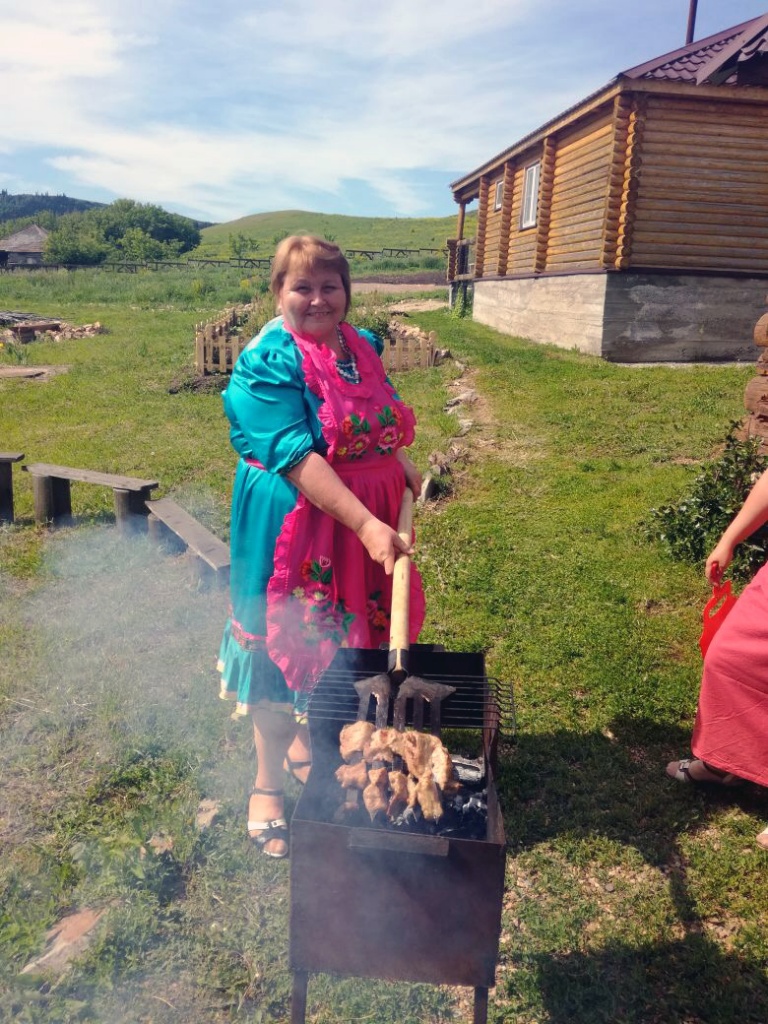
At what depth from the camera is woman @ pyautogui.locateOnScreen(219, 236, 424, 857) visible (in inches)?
98.3

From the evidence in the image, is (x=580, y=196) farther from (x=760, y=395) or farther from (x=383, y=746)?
(x=383, y=746)

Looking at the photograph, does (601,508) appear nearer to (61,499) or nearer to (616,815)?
(616,815)

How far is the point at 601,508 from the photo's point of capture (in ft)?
21.4

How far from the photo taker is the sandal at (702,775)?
3357mm

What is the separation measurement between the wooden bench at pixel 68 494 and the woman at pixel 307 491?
12.7 feet

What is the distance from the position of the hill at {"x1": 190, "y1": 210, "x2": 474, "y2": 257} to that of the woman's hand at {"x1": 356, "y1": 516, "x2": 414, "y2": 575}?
64.2m

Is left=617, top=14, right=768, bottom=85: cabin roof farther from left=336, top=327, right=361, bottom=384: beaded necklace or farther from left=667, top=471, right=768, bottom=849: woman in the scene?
left=336, top=327, right=361, bottom=384: beaded necklace

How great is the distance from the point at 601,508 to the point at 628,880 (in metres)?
4.01

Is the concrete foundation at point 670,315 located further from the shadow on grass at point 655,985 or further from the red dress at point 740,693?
the shadow on grass at point 655,985

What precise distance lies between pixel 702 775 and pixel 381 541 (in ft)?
6.78

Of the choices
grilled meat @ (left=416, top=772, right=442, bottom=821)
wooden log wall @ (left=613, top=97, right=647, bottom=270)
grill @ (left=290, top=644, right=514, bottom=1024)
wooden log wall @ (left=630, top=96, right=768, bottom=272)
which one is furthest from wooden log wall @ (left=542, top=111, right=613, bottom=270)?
grill @ (left=290, top=644, right=514, bottom=1024)

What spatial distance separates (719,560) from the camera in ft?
10.3

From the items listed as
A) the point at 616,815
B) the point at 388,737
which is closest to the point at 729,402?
the point at 616,815

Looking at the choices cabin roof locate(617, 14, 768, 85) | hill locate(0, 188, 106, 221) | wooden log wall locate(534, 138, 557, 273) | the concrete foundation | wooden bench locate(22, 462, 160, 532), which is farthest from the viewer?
hill locate(0, 188, 106, 221)
